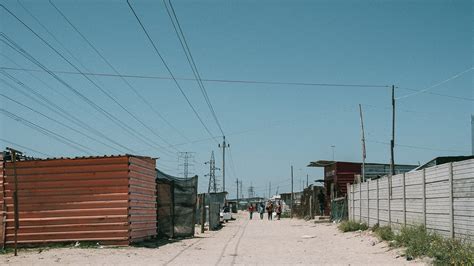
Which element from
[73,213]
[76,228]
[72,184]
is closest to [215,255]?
[76,228]

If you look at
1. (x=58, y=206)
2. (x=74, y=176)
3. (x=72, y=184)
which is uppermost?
(x=74, y=176)

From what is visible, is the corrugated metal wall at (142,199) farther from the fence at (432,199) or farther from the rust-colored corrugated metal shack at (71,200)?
the fence at (432,199)

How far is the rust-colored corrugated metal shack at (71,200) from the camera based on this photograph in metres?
16.6

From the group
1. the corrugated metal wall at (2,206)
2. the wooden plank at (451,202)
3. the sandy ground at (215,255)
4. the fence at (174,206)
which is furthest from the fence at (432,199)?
the corrugated metal wall at (2,206)

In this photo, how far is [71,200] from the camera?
16.8 m

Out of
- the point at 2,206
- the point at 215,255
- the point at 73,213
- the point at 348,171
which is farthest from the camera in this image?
the point at 348,171

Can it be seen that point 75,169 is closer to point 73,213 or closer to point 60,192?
point 60,192

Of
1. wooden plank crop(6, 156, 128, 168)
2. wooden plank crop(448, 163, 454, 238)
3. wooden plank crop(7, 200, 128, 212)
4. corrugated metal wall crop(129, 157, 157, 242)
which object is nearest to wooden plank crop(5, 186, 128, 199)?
wooden plank crop(7, 200, 128, 212)

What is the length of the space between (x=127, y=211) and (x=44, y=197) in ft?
8.29

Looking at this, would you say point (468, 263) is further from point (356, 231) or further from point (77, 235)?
point (356, 231)

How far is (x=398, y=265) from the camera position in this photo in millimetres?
12758

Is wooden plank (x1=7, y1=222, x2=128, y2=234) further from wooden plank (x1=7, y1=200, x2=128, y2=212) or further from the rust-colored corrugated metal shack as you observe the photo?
wooden plank (x1=7, y1=200, x2=128, y2=212)

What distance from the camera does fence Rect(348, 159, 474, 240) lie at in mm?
12492

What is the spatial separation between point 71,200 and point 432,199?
10.2m
